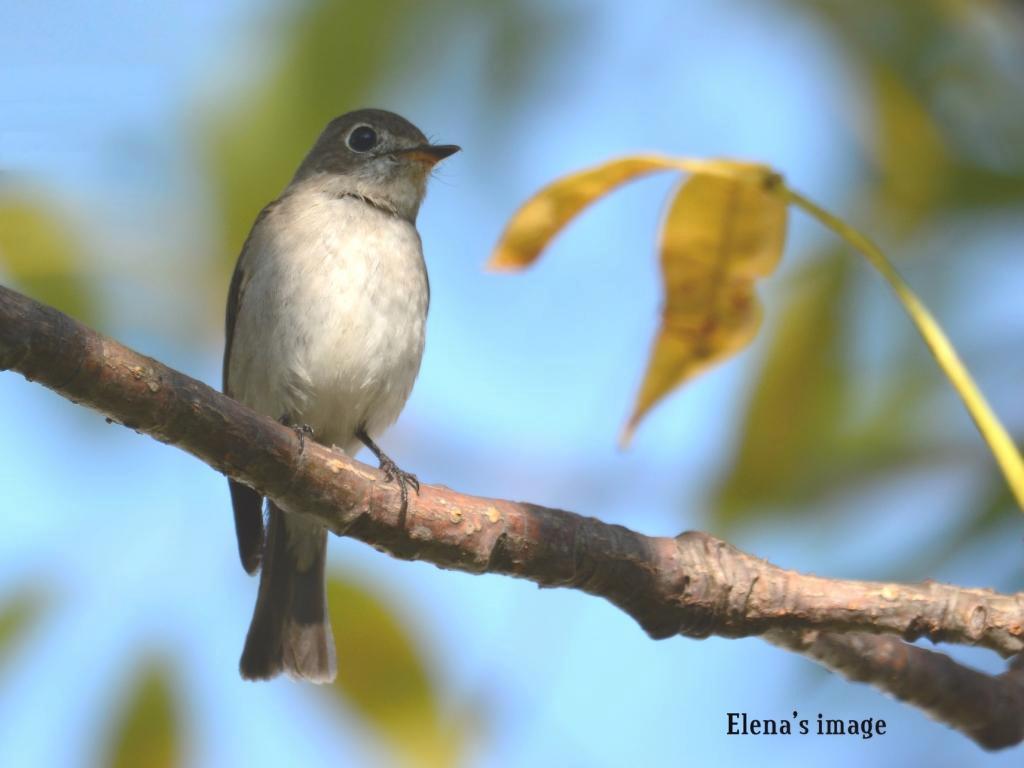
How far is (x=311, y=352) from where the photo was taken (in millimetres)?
4582

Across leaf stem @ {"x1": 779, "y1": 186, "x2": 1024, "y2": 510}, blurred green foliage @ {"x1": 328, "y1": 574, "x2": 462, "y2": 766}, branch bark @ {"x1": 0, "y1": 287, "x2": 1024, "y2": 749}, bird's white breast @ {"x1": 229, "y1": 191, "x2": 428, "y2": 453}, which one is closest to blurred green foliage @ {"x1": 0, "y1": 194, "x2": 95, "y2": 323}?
branch bark @ {"x1": 0, "y1": 287, "x2": 1024, "y2": 749}

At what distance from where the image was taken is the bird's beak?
5.21 metres

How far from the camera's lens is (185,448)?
249 cm

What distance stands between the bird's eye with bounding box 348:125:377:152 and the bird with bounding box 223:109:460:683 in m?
0.45

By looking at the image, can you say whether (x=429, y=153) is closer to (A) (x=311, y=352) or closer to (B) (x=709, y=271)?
(A) (x=311, y=352)

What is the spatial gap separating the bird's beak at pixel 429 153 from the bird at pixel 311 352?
33 mm

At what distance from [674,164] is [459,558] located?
1.12 metres

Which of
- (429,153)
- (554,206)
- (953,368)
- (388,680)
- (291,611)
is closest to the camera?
(953,368)

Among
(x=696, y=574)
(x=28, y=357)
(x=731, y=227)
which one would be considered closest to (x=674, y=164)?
(x=731, y=227)

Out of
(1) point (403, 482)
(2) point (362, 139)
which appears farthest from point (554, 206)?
(2) point (362, 139)

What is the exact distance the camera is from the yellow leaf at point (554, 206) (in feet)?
7.39

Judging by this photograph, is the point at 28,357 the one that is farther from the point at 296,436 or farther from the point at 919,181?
the point at 919,181

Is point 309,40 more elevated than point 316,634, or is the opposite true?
point 309,40

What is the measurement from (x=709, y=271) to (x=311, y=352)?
95.0 inches
